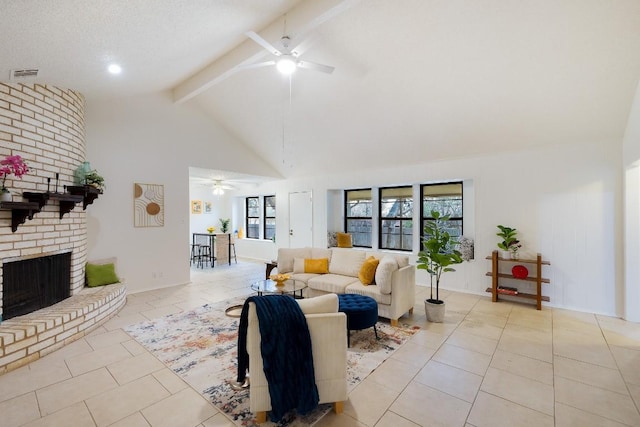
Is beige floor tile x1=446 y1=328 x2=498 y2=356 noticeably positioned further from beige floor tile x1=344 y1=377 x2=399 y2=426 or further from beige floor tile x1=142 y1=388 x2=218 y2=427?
beige floor tile x1=142 y1=388 x2=218 y2=427

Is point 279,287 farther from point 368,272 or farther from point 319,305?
point 319,305

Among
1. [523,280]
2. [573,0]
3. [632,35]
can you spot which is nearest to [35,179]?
[573,0]

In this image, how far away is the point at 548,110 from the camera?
12.3 ft

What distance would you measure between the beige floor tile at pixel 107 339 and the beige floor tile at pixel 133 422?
146 cm

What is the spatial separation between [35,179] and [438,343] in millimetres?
4958

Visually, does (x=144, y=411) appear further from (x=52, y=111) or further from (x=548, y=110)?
(x=548, y=110)

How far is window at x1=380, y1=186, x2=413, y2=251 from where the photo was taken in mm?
6348

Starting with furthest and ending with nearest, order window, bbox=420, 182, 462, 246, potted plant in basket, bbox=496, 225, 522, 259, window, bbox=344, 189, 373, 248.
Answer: window, bbox=344, 189, 373, 248, window, bbox=420, 182, 462, 246, potted plant in basket, bbox=496, 225, 522, 259

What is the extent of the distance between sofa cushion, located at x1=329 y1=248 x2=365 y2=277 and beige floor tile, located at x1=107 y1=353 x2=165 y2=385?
8.65 feet

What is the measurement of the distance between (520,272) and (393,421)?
3.58m

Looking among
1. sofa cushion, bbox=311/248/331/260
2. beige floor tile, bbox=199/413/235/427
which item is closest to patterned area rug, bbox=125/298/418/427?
beige floor tile, bbox=199/413/235/427

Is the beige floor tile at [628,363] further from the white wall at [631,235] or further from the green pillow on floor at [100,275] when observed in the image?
the green pillow on floor at [100,275]

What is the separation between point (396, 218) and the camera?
653 cm

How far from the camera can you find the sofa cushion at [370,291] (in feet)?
12.1
